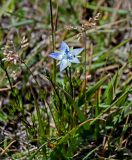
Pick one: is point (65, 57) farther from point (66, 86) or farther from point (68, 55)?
point (66, 86)

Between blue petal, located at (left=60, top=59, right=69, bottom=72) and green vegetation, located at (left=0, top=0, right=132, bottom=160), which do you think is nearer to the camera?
blue petal, located at (left=60, top=59, right=69, bottom=72)

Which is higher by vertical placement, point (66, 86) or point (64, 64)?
point (64, 64)

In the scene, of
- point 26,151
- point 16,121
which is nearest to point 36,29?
point 16,121

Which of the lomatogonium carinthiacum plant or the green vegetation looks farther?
the green vegetation

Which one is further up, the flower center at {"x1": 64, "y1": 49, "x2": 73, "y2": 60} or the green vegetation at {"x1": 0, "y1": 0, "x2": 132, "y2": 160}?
the flower center at {"x1": 64, "y1": 49, "x2": 73, "y2": 60}

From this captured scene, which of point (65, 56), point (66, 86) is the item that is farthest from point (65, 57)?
point (66, 86)

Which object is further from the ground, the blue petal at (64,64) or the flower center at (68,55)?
the flower center at (68,55)

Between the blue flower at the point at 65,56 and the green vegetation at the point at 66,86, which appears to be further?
the green vegetation at the point at 66,86

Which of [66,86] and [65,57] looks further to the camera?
[66,86]

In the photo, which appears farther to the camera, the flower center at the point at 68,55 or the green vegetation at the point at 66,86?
the green vegetation at the point at 66,86

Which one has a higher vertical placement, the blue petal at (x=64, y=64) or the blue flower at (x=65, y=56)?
the blue flower at (x=65, y=56)

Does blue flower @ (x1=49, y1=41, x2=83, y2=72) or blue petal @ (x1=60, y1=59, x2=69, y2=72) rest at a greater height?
blue flower @ (x1=49, y1=41, x2=83, y2=72)
